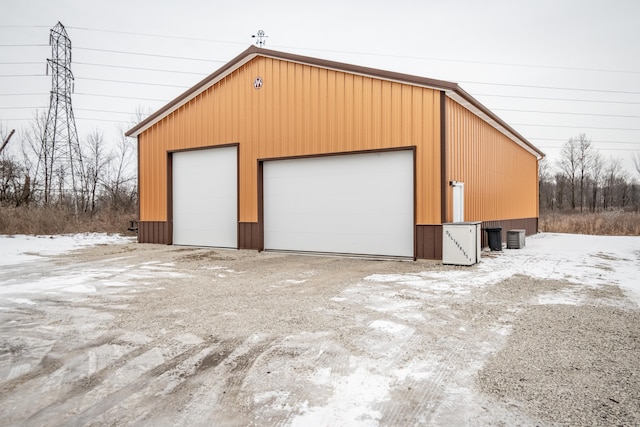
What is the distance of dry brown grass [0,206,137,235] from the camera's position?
18000mm

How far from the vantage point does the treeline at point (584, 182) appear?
156ft

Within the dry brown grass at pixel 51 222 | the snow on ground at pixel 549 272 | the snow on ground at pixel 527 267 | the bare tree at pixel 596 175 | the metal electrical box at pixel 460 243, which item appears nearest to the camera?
the snow on ground at pixel 549 272

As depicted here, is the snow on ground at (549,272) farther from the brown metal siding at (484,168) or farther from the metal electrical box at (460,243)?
the brown metal siding at (484,168)

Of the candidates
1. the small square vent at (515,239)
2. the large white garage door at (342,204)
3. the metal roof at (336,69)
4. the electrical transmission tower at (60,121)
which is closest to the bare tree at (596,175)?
the metal roof at (336,69)

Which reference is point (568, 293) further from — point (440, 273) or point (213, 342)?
point (213, 342)

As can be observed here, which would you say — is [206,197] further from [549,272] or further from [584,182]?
[584,182]

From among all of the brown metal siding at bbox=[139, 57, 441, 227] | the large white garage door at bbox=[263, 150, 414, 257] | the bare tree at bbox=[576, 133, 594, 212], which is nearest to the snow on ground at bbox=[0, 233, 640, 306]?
the brown metal siding at bbox=[139, 57, 441, 227]

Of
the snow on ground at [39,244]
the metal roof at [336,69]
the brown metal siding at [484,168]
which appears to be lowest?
the snow on ground at [39,244]

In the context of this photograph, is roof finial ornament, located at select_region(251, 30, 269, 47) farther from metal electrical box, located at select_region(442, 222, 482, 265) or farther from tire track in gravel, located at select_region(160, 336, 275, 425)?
tire track in gravel, located at select_region(160, 336, 275, 425)

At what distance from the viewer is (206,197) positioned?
14.5 metres

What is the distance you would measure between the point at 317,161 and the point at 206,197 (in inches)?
180

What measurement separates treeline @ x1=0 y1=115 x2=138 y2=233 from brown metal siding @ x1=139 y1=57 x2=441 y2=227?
302 inches

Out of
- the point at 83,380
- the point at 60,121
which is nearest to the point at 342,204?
the point at 83,380

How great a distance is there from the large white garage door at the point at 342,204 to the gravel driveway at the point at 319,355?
3894 mm
